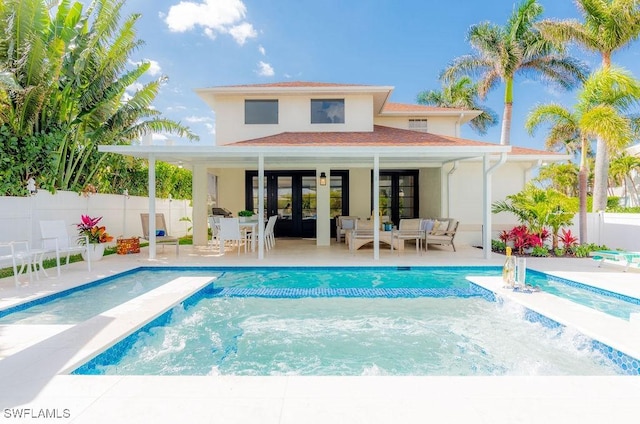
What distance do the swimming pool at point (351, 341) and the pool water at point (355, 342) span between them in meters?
0.01

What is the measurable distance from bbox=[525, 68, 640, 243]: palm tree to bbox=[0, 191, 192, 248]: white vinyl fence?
583 inches

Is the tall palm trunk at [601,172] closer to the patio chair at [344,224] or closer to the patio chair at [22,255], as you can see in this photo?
the patio chair at [344,224]

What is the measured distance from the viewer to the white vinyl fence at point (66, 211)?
8508 millimetres

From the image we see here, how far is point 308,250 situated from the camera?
11.2 m

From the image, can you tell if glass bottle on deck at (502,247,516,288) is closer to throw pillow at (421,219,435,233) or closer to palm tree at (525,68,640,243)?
throw pillow at (421,219,435,233)

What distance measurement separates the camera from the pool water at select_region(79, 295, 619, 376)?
13.4 feet

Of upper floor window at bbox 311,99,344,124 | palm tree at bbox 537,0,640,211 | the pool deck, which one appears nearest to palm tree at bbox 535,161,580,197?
palm tree at bbox 537,0,640,211

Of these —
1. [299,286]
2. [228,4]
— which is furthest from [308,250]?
[228,4]

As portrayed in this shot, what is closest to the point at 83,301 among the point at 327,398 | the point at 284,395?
the point at 284,395

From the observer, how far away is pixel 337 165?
42.8 feet

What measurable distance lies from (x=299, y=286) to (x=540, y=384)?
16.6 ft

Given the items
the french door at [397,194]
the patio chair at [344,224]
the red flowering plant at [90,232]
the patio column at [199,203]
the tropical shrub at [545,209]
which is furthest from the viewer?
the french door at [397,194]

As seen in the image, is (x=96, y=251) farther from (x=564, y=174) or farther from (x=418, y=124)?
(x=564, y=174)

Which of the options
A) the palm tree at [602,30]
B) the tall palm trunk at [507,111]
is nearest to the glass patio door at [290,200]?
the tall palm trunk at [507,111]
